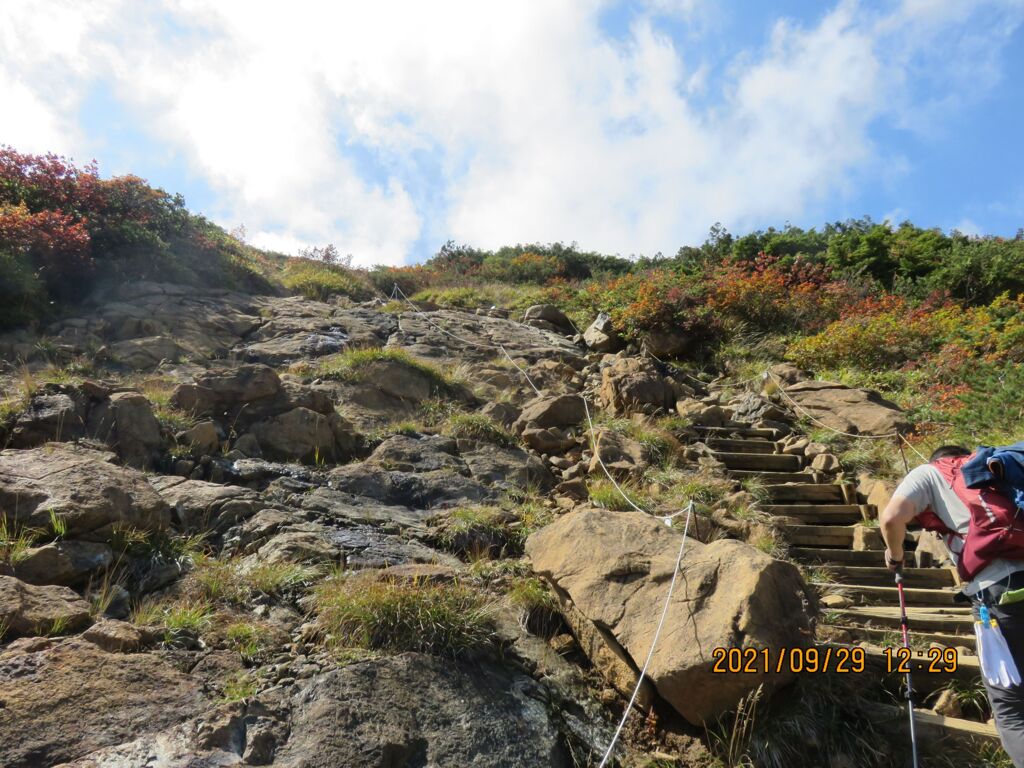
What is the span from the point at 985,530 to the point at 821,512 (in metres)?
4.38

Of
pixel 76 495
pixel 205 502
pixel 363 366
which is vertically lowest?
pixel 76 495

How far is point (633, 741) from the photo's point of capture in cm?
388

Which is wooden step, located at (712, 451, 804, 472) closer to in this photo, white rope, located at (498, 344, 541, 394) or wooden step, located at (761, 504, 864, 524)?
wooden step, located at (761, 504, 864, 524)

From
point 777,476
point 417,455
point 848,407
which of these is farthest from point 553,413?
point 848,407

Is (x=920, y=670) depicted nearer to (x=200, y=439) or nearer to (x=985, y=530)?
(x=985, y=530)

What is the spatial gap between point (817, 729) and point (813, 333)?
1063 centimetres

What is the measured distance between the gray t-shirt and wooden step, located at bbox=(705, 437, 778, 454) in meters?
5.28

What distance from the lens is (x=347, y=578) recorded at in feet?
15.1

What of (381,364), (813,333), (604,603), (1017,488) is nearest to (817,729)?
(604,603)

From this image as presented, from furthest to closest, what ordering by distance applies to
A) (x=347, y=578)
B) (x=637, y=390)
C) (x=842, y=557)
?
(x=637, y=390) < (x=842, y=557) < (x=347, y=578)

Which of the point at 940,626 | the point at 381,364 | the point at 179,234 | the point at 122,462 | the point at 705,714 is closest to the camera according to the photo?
the point at 705,714

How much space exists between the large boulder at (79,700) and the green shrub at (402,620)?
82 centimetres

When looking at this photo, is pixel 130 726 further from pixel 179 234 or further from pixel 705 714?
pixel 179 234

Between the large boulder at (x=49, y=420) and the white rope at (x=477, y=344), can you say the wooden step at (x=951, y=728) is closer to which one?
the large boulder at (x=49, y=420)
